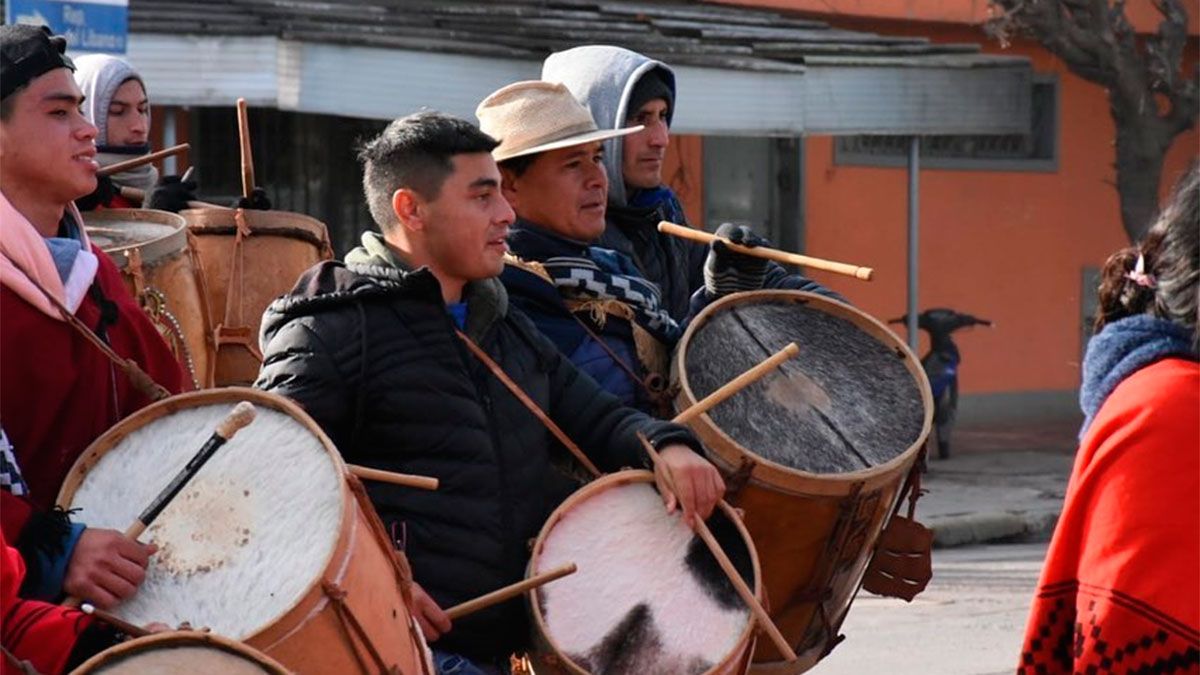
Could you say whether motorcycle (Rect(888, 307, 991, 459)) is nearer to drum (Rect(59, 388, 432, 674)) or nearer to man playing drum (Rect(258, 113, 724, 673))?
man playing drum (Rect(258, 113, 724, 673))

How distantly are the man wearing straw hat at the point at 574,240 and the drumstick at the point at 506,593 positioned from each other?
2.99ft

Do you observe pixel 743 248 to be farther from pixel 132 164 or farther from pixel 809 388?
pixel 132 164

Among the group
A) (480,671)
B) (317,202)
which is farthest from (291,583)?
(317,202)

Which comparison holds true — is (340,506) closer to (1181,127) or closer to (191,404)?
(191,404)

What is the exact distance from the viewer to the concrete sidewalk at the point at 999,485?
14.0m

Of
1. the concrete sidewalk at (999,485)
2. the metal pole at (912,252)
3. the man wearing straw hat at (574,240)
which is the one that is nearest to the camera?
the man wearing straw hat at (574,240)

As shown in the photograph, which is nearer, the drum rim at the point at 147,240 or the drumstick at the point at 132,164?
the drum rim at the point at 147,240

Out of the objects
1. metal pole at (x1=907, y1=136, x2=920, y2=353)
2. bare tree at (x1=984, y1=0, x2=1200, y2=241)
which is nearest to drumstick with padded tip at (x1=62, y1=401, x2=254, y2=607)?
metal pole at (x1=907, y1=136, x2=920, y2=353)

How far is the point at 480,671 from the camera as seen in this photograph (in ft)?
→ 14.8

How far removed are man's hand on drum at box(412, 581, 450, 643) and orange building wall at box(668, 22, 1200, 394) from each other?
1470 centimetres

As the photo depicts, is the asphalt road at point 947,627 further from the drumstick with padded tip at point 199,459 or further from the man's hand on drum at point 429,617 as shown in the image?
the drumstick with padded tip at point 199,459

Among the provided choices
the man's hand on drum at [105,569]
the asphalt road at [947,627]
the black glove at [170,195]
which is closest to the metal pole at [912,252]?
the asphalt road at [947,627]

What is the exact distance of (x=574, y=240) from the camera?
5410 millimetres

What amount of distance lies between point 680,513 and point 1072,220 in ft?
56.3
